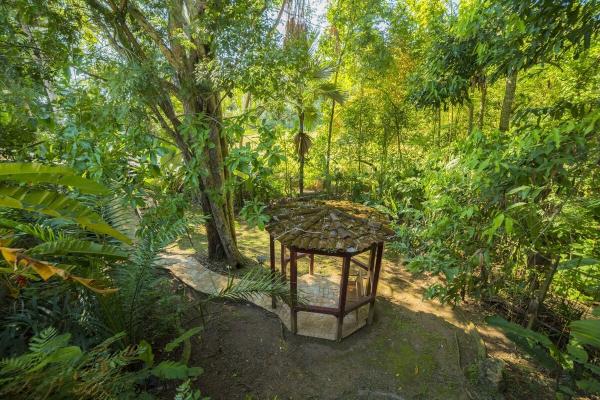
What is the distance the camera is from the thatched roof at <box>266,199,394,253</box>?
308 centimetres

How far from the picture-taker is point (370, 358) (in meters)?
3.52

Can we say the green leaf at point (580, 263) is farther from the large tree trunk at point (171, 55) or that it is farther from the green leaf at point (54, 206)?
the green leaf at point (54, 206)

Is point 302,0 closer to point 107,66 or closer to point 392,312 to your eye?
point 107,66

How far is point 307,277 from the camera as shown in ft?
17.0

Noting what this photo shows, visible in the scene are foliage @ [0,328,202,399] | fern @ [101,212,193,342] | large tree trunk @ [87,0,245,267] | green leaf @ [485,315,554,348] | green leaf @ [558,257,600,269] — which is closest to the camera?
foliage @ [0,328,202,399]

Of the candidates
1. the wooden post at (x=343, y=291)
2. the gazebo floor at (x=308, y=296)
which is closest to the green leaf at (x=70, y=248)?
the gazebo floor at (x=308, y=296)

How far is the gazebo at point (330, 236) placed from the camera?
311cm

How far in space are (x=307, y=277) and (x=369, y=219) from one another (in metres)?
2.08

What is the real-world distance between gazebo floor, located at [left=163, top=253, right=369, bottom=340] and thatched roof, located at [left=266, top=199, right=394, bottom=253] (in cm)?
71

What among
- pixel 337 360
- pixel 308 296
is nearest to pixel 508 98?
pixel 308 296

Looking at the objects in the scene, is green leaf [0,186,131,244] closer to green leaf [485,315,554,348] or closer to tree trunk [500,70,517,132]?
green leaf [485,315,554,348]

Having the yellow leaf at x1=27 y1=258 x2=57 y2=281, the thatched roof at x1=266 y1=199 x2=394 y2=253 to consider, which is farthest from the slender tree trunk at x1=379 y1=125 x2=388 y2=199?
the yellow leaf at x1=27 y1=258 x2=57 y2=281

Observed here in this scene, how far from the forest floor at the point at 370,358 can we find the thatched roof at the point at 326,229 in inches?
56.5

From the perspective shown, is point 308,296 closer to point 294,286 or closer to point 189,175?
point 294,286
